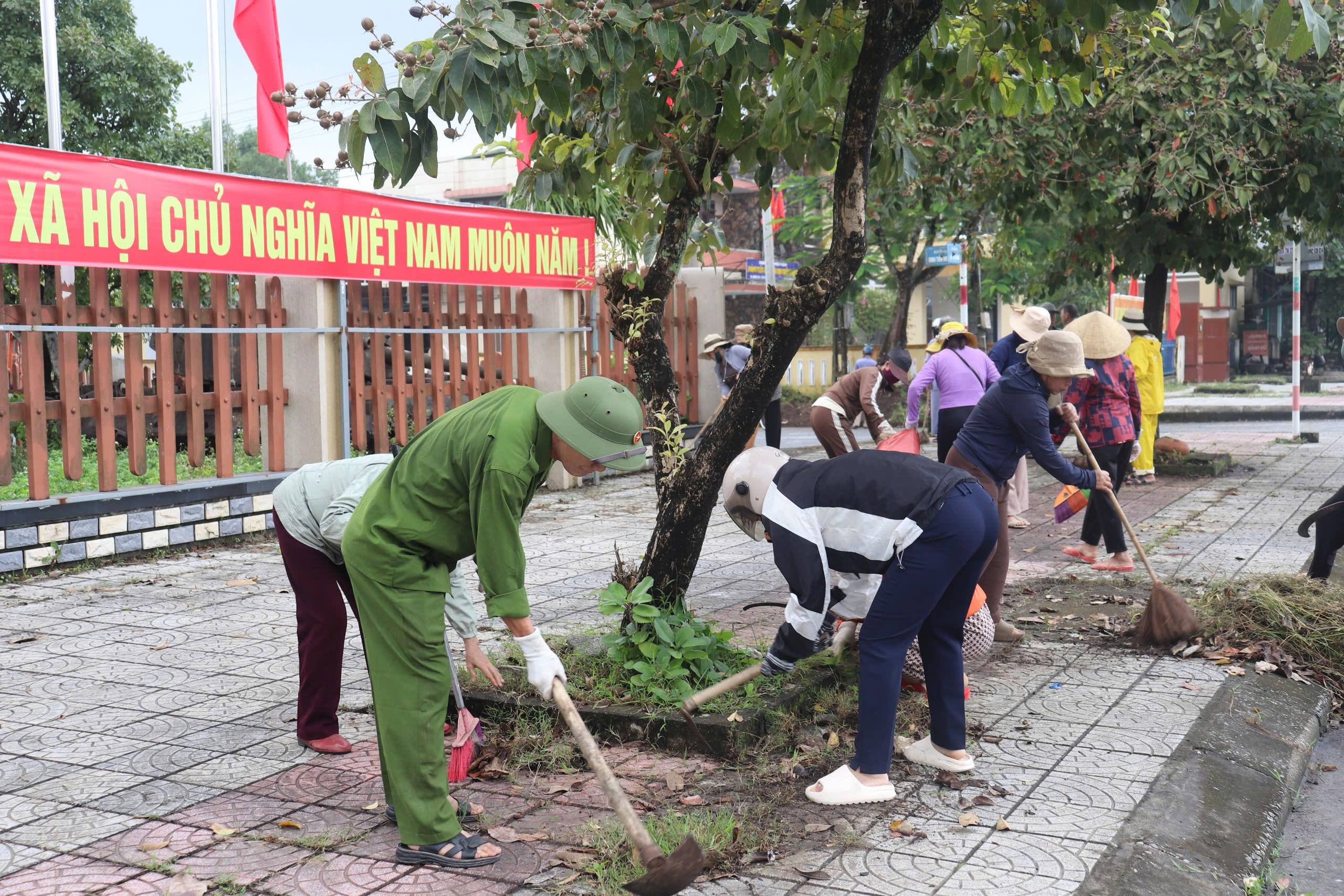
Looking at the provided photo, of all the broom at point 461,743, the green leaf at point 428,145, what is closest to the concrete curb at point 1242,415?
the broom at point 461,743

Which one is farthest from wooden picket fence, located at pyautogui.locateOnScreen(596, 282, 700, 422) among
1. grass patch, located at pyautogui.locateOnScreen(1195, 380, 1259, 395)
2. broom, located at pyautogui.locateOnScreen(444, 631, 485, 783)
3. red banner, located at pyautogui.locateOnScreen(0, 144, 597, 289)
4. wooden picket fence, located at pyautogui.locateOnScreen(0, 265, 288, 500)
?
grass patch, located at pyautogui.locateOnScreen(1195, 380, 1259, 395)

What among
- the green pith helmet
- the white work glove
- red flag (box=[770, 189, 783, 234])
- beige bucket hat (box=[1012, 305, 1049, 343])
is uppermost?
red flag (box=[770, 189, 783, 234])

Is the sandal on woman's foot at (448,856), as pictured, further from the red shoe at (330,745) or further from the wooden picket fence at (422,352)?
the wooden picket fence at (422,352)

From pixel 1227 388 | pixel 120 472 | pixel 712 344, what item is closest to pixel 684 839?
pixel 120 472

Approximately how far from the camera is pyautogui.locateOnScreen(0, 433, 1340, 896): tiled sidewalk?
359cm

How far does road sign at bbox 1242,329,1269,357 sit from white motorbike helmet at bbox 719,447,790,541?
41757 mm

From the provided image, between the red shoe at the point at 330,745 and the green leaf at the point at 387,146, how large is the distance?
222 centimetres

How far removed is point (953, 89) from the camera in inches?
239

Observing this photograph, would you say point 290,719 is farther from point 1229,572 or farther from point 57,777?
point 1229,572

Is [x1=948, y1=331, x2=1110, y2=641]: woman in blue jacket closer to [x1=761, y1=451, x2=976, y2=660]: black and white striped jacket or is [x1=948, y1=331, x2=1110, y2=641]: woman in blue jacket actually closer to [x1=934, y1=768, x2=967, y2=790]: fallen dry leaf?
[x1=934, y1=768, x2=967, y2=790]: fallen dry leaf

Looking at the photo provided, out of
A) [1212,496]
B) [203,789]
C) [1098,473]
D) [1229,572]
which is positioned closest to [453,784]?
[203,789]

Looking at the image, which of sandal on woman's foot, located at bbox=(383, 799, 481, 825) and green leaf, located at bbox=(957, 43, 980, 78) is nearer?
sandal on woman's foot, located at bbox=(383, 799, 481, 825)

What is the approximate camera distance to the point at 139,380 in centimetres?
873

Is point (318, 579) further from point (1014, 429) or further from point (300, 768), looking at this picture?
point (1014, 429)
